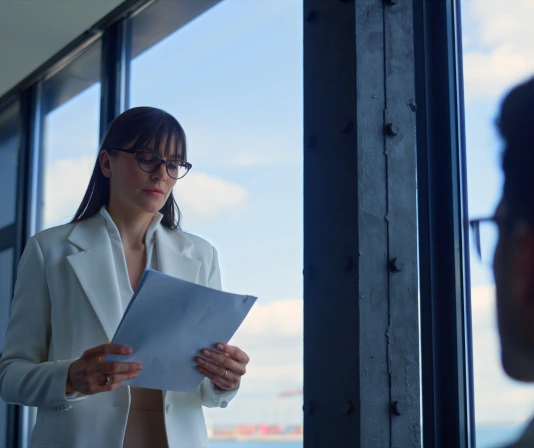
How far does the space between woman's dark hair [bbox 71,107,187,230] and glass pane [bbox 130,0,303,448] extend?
2.09 feet

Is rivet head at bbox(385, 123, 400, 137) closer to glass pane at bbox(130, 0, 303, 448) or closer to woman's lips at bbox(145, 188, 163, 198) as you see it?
woman's lips at bbox(145, 188, 163, 198)

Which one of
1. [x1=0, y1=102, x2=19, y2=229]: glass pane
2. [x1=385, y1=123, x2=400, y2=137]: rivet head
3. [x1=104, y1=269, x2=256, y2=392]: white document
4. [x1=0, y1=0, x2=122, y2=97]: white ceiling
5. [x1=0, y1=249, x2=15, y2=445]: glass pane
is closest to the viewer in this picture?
[x1=104, y1=269, x2=256, y2=392]: white document

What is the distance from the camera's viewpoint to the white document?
1.31m

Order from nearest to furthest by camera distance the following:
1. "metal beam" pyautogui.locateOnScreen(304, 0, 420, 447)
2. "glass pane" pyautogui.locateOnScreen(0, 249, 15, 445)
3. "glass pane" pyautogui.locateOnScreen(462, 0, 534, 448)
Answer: "metal beam" pyautogui.locateOnScreen(304, 0, 420, 447) < "glass pane" pyautogui.locateOnScreen(462, 0, 534, 448) < "glass pane" pyautogui.locateOnScreen(0, 249, 15, 445)

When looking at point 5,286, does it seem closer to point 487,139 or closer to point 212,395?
point 212,395

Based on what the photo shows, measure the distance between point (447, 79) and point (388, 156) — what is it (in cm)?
→ 65

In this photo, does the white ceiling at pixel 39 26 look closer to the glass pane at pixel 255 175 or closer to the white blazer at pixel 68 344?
the glass pane at pixel 255 175

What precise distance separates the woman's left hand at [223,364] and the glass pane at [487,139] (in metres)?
0.71

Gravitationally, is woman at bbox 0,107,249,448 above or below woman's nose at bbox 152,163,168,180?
below

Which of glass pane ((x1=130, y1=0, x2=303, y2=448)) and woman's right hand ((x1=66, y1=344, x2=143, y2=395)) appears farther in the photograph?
glass pane ((x1=130, y1=0, x2=303, y2=448))

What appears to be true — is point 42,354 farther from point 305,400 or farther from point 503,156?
point 503,156

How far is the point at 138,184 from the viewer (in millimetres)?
1642

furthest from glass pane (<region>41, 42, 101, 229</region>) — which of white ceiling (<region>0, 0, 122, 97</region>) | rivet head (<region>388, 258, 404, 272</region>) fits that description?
rivet head (<region>388, 258, 404, 272</region>)

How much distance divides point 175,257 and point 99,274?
0.20 m
